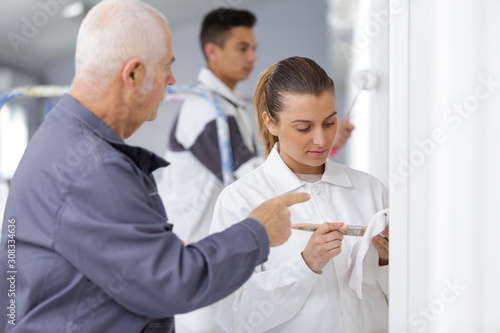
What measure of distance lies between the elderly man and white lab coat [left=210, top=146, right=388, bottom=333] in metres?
0.22

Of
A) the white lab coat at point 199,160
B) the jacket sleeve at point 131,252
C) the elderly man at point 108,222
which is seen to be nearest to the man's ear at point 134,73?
the elderly man at point 108,222

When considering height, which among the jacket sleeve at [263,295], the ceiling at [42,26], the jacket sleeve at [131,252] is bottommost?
the jacket sleeve at [263,295]

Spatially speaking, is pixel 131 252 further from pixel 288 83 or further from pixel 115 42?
pixel 288 83

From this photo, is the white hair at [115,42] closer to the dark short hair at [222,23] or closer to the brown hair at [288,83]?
the brown hair at [288,83]

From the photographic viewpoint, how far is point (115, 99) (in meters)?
0.99

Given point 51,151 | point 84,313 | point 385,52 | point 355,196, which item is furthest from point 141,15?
point 385,52

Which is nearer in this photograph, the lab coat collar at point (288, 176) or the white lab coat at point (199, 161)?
the lab coat collar at point (288, 176)

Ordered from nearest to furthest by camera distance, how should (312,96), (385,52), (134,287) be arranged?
(134,287)
(312,96)
(385,52)

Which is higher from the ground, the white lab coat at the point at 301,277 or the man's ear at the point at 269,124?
the man's ear at the point at 269,124

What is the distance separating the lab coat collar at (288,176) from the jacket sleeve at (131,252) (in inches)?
15.2

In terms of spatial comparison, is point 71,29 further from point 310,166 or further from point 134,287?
point 134,287

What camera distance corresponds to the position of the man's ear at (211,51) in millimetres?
2631

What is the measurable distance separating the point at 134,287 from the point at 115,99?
0.31 metres

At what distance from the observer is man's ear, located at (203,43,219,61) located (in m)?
2.63
